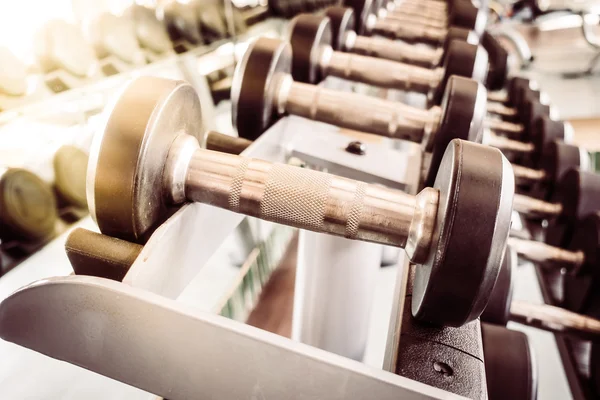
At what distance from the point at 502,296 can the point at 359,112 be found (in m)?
0.33

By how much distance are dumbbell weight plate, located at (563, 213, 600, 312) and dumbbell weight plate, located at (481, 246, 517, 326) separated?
21 cm

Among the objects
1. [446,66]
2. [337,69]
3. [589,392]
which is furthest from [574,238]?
[337,69]

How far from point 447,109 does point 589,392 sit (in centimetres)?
58

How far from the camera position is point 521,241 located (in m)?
0.74

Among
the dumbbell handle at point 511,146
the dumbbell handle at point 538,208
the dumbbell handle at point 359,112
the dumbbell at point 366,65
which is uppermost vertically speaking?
the dumbbell at point 366,65

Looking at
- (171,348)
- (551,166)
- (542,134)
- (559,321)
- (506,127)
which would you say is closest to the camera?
(171,348)

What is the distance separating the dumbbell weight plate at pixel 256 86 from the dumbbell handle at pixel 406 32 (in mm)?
651

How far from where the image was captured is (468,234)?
31 centimetres

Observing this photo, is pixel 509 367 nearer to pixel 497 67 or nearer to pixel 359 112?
pixel 359 112

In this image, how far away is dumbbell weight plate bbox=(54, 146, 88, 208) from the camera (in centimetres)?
90

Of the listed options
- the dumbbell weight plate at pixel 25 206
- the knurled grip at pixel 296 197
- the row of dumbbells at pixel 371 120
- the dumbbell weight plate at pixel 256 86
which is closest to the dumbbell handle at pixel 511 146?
the row of dumbbells at pixel 371 120

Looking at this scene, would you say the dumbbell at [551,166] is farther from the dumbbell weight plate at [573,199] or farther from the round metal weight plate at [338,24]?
the round metal weight plate at [338,24]

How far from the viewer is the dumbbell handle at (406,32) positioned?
1.12 meters

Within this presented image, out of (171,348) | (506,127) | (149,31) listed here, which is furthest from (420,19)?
(171,348)
